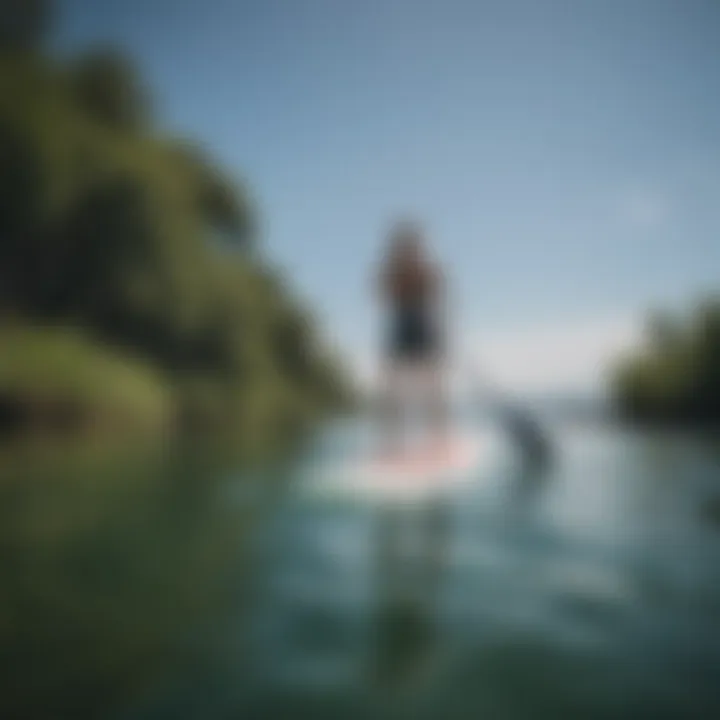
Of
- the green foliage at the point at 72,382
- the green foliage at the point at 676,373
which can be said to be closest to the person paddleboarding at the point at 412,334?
the green foliage at the point at 676,373

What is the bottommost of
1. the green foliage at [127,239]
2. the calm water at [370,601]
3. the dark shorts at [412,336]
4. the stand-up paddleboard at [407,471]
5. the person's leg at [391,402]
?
the calm water at [370,601]

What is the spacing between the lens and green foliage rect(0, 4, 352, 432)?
180 inches

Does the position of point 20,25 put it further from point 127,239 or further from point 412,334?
point 412,334

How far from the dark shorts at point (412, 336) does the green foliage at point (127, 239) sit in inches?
47.4

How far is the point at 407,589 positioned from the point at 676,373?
84.1 inches

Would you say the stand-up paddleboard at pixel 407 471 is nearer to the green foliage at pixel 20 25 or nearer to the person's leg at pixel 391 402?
the person's leg at pixel 391 402

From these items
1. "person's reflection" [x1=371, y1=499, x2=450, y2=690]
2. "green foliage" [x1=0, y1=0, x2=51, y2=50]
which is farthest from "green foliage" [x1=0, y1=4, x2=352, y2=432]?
"person's reflection" [x1=371, y1=499, x2=450, y2=690]

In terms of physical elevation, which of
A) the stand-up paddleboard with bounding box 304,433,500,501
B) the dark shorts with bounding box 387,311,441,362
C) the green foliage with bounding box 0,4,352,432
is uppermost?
the green foliage with bounding box 0,4,352,432

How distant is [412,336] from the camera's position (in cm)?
273

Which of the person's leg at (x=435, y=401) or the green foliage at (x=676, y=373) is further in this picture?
the person's leg at (x=435, y=401)

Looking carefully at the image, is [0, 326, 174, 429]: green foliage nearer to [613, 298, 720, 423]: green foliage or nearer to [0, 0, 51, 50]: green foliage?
[0, 0, 51, 50]: green foliage

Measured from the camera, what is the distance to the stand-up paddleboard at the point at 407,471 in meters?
3.06

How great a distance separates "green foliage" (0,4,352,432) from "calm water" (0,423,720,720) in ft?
5.75

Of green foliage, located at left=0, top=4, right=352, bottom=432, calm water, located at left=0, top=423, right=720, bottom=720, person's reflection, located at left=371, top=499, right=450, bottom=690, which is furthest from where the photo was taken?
green foliage, located at left=0, top=4, right=352, bottom=432
